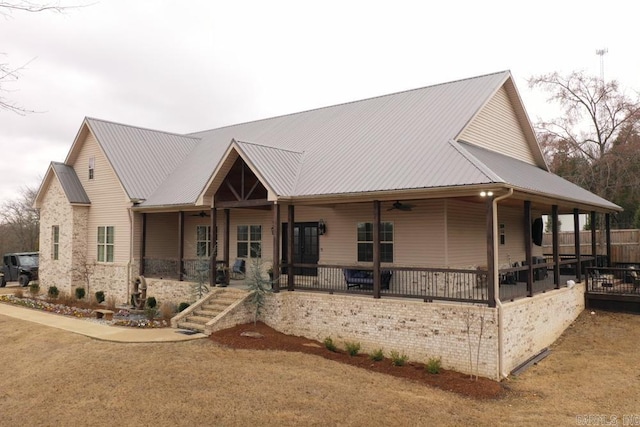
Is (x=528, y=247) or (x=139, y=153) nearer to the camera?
(x=528, y=247)

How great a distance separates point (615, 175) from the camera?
1165 inches

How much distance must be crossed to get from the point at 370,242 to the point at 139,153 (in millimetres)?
12888

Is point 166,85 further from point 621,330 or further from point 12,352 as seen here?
point 621,330

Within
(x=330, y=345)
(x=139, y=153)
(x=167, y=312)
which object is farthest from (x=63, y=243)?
(x=330, y=345)

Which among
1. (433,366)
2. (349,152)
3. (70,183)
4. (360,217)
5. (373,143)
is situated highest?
(373,143)

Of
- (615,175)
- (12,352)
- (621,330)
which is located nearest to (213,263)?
(12,352)

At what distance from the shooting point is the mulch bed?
33.9 ft

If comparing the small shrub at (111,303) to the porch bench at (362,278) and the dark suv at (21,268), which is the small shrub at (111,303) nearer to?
the dark suv at (21,268)

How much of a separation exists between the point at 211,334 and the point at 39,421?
18.4ft

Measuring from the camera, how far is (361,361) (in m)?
12.0

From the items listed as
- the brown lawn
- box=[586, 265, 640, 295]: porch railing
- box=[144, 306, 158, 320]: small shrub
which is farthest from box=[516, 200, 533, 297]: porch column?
box=[144, 306, 158, 320]: small shrub

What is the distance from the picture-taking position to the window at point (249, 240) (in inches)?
760

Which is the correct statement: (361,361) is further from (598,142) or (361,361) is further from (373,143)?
(598,142)

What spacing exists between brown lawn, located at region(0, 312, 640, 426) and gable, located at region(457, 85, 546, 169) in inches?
296
